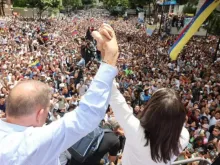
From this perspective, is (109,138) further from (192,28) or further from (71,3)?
(71,3)

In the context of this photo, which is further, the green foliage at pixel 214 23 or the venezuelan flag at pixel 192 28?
the green foliage at pixel 214 23

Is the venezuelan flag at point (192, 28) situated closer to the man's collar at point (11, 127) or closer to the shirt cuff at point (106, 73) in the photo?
the shirt cuff at point (106, 73)

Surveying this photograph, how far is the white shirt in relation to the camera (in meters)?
1.13

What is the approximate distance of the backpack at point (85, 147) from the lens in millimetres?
1909

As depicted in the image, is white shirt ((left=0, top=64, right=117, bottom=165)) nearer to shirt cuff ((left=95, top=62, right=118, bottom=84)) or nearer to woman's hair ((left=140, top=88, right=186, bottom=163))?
shirt cuff ((left=95, top=62, right=118, bottom=84))

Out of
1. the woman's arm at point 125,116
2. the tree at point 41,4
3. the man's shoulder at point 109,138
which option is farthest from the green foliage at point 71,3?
the woman's arm at point 125,116

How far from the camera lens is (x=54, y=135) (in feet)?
3.70

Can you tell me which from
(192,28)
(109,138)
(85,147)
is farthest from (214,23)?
(85,147)

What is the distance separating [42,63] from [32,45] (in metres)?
5.87

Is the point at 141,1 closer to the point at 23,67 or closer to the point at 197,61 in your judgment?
the point at 197,61

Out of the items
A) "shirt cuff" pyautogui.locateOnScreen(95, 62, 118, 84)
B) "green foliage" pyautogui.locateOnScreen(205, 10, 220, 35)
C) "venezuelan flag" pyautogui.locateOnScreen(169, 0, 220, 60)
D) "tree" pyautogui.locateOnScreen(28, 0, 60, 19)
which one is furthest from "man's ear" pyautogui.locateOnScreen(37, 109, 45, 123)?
"tree" pyautogui.locateOnScreen(28, 0, 60, 19)

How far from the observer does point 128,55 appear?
1703 centimetres

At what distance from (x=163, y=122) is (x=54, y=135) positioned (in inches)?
28.2

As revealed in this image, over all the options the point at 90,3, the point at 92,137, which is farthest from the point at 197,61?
the point at 90,3
